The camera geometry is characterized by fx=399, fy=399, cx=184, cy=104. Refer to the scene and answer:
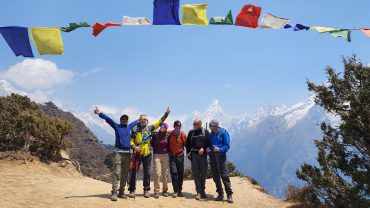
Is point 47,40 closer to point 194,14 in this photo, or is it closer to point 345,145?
point 194,14

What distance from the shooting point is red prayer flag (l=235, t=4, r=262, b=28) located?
12.4 meters

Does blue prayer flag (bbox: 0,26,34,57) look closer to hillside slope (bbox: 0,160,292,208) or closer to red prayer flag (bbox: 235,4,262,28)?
hillside slope (bbox: 0,160,292,208)

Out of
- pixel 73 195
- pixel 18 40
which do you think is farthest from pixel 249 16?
pixel 73 195

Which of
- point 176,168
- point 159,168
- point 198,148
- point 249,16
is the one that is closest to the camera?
point 249,16

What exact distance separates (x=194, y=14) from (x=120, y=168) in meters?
5.19

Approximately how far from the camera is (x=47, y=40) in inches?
459

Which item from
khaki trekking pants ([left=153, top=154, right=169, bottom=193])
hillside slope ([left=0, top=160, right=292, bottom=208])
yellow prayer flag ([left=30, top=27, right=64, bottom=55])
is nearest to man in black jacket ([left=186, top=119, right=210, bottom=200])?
khaki trekking pants ([left=153, top=154, right=169, bottom=193])

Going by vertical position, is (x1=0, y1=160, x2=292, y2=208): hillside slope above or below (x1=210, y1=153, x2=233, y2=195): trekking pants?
below

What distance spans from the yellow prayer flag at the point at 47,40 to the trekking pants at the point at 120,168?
3535mm

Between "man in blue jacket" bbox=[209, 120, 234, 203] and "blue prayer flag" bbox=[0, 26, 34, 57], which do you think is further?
"man in blue jacket" bbox=[209, 120, 234, 203]

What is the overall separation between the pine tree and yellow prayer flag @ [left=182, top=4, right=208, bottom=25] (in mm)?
4548

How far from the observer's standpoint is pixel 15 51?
11.7m

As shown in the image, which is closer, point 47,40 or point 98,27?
point 47,40

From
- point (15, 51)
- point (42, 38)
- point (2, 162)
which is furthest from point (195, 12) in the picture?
point (2, 162)
